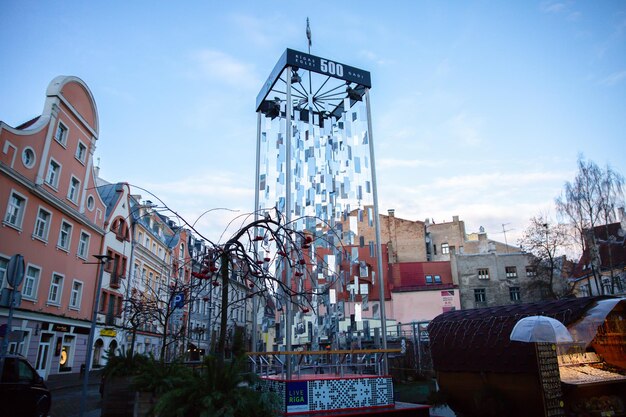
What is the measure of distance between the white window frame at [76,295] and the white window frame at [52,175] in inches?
220

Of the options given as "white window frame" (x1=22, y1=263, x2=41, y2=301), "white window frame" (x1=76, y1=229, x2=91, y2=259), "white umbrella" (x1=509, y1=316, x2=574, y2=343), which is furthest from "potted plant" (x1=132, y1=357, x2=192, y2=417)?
"white window frame" (x1=76, y1=229, x2=91, y2=259)

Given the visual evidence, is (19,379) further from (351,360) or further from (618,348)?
(618,348)

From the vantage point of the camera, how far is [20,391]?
348 inches

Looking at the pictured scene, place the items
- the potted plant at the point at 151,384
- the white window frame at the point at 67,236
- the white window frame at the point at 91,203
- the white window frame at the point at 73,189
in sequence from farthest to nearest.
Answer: the white window frame at the point at 91,203
the white window frame at the point at 73,189
the white window frame at the point at 67,236
the potted plant at the point at 151,384

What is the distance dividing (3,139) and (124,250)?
13.9 metres

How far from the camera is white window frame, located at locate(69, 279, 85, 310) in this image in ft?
78.1

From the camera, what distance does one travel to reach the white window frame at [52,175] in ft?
69.5

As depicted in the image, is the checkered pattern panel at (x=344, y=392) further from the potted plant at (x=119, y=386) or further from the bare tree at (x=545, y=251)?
the bare tree at (x=545, y=251)

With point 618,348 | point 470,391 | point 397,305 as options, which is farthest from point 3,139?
point 397,305

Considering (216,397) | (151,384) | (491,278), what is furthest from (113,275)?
(491,278)

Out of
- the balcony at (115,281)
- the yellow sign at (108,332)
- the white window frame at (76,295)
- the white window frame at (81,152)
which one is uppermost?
the white window frame at (81,152)

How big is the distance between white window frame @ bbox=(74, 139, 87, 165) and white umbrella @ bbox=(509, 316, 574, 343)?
76.3 ft

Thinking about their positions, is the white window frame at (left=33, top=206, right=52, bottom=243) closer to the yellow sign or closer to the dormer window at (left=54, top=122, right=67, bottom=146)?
the dormer window at (left=54, top=122, right=67, bottom=146)

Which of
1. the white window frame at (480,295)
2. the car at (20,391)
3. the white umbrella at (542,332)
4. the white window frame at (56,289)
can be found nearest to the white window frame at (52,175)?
the white window frame at (56,289)
